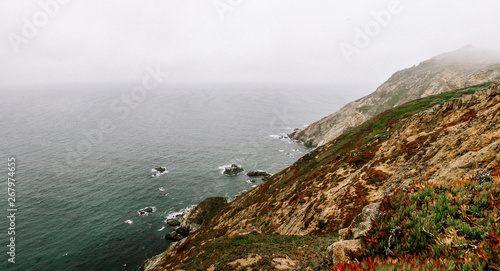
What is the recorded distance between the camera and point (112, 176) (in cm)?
7100

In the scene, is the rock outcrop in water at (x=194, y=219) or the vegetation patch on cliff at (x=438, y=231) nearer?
the vegetation patch on cliff at (x=438, y=231)

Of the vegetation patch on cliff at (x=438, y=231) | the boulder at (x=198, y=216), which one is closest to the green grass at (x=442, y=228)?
the vegetation patch on cliff at (x=438, y=231)

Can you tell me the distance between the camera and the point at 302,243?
17.4m

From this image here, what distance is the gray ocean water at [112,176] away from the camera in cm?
4369

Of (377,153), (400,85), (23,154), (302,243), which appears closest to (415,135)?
(377,153)

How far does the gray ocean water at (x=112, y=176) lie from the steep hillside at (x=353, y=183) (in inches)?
605

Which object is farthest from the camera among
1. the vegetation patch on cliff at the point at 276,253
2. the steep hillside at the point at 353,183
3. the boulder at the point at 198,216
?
the boulder at the point at 198,216

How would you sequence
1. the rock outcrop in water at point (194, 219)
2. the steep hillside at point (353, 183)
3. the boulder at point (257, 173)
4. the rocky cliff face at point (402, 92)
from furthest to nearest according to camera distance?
the rocky cliff face at point (402, 92) < the boulder at point (257, 173) < the rock outcrop in water at point (194, 219) < the steep hillside at point (353, 183)

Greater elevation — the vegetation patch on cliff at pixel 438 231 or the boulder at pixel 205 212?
the vegetation patch on cliff at pixel 438 231

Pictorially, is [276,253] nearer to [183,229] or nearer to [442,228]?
[442,228]

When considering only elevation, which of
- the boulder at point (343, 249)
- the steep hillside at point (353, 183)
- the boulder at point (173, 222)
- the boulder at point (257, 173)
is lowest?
the boulder at point (257, 173)

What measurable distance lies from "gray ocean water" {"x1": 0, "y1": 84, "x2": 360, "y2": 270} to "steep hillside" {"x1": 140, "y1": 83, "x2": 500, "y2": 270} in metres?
15.4

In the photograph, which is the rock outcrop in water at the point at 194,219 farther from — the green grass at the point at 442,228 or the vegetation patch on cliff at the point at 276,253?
the green grass at the point at 442,228

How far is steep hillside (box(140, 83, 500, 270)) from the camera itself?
581 inches
